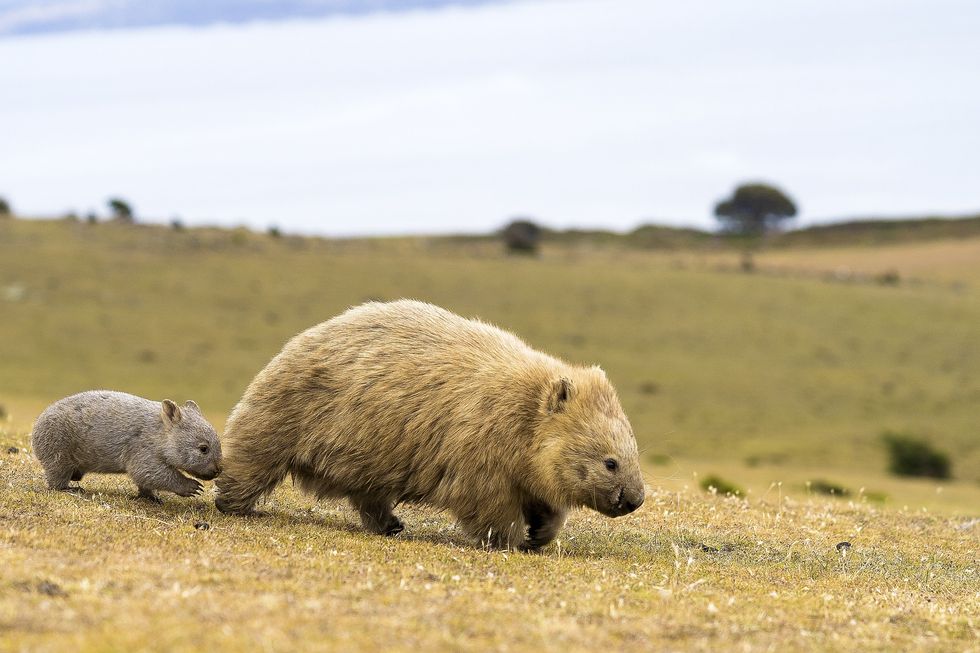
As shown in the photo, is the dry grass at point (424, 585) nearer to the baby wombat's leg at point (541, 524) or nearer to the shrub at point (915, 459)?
the baby wombat's leg at point (541, 524)

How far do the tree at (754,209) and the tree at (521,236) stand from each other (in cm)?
2052

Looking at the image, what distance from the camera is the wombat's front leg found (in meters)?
12.2

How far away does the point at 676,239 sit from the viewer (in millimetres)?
136000

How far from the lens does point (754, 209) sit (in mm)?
127438

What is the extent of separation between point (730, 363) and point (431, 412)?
5980cm

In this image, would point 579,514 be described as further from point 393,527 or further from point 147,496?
point 147,496

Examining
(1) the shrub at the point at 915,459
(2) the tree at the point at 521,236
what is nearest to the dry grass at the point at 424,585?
(1) the shrub at the point at 915,459

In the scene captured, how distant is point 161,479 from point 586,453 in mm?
4334

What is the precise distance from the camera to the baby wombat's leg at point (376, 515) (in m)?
12.4

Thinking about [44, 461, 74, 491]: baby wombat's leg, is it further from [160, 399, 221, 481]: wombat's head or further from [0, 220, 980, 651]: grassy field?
[160, 399, 221, 481]: wombat's head

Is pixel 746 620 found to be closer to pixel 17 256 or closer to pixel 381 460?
pixel 381 460

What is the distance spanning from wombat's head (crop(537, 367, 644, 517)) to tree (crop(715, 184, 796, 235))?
388ft

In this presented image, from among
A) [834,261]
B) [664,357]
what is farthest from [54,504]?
[834,261]

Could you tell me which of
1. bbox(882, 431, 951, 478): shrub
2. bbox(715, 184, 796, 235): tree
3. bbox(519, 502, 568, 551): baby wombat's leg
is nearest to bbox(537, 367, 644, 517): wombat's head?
bbox(519, 502, 568, 551): baby wombat's leg
